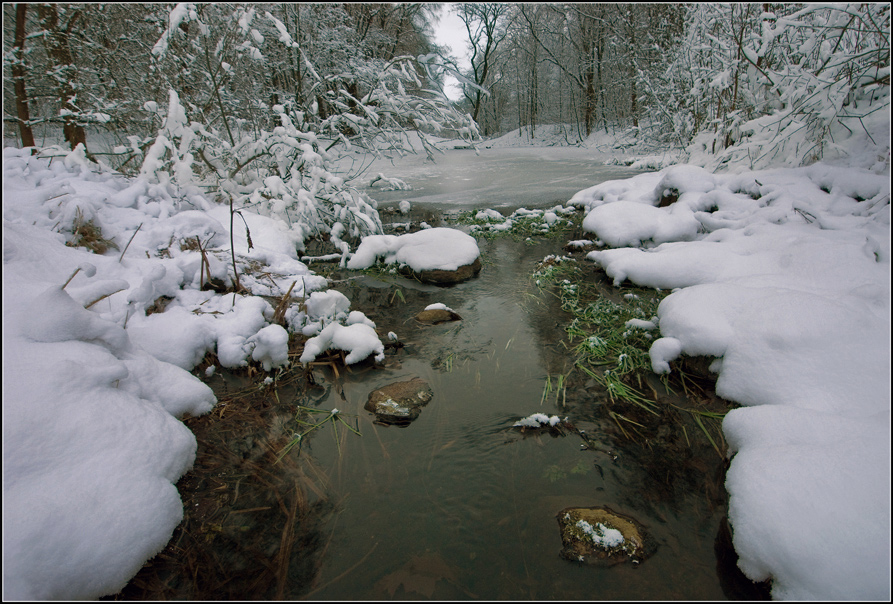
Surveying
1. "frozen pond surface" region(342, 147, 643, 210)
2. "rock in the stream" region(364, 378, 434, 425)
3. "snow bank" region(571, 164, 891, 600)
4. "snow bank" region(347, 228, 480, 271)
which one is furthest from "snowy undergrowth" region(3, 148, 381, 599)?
Answer: "frozen pond surface" region(342, 147, 643, 210)

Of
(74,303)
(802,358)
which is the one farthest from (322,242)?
(802,358)

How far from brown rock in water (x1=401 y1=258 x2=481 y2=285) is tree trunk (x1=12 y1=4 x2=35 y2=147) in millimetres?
5872

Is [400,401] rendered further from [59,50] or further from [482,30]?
[482,30]

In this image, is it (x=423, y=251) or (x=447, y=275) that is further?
(x=423, y=251)

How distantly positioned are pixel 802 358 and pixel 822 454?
0.68 m

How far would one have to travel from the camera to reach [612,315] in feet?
10.2

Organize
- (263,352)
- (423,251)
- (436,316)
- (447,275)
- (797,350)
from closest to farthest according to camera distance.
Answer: (797,350) → (263,352) → (436,316) → (447,275) → (423,251)

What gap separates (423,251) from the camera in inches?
164

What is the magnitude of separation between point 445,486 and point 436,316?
162cm

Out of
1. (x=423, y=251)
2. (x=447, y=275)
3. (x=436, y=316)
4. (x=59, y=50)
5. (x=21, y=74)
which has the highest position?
(x=59, y=50)

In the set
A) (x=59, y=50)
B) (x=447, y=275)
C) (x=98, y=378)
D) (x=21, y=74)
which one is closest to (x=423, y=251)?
(x=447, y=275)

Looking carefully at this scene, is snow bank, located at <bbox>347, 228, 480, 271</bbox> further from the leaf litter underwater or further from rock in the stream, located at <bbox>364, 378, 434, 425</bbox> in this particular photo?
rock in the stream, located at <bbox>364, 378, 434, 425</bbox>

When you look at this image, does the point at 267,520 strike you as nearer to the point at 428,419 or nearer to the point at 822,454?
the point at 428,419

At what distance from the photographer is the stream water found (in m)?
1.36
